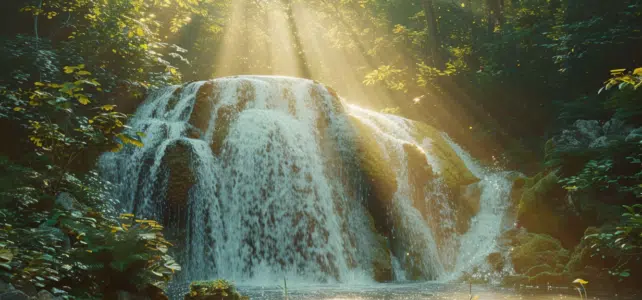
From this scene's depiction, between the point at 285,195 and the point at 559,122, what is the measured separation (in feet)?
39.3

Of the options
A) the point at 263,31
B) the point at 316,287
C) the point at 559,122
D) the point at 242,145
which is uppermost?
the point at 263,31

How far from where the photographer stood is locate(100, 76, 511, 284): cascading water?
11.5 meters

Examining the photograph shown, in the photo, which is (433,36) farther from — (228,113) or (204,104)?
(204,104)

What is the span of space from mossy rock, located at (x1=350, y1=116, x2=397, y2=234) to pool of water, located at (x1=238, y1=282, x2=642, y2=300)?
11.4ft

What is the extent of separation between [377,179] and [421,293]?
5140 mm

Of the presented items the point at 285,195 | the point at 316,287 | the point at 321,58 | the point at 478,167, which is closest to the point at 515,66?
the point at 478,167

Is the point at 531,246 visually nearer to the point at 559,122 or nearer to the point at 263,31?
the point at 559,122

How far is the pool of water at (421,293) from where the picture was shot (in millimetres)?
8016

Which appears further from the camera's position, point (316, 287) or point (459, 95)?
point (459, 95)

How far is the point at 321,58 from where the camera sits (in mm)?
35188

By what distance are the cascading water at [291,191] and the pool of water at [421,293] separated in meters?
1.74

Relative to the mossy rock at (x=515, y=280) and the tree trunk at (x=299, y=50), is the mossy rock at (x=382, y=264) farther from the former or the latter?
the tree trunk at (x=299, y=50)

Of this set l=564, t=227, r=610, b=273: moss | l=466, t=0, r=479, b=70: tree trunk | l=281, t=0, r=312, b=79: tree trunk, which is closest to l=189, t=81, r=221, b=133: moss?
l=564, t=227, r=610, b=273: moss

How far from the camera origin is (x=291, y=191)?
12.6 m
